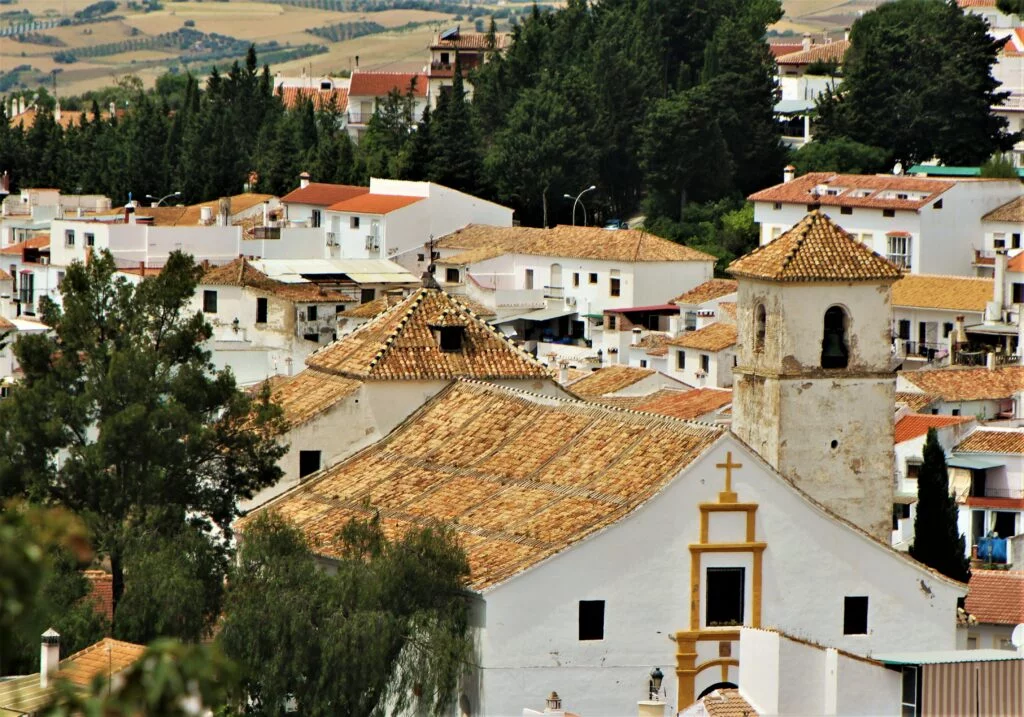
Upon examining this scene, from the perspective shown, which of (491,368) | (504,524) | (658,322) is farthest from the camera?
(658,322)

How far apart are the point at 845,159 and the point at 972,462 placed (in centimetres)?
4537

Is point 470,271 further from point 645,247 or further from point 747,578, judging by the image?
point 747,578

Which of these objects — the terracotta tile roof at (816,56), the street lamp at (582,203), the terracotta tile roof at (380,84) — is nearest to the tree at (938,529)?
the street lamp at (582,203)

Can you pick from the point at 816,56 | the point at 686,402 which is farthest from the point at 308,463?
the point at 816,56

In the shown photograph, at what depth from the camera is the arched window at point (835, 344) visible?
3612 centimetres

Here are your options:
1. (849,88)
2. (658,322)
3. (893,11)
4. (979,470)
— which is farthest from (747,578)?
(893,11)

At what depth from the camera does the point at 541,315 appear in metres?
85.4

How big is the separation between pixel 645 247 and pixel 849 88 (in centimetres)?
1531

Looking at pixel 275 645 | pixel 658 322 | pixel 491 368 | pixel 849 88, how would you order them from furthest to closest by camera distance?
pixel 849 88
pixel 658 322
pixel 491 368
pixel 275 645

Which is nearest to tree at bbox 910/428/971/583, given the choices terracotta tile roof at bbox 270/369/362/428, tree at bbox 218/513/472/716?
terracotta tile roof at bbox 270/369/362/428

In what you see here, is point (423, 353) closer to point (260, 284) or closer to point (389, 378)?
point (389, 378)

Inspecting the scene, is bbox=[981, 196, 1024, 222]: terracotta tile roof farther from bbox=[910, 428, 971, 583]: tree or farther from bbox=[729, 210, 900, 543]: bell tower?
bbox=[729, 210, 900, 543]: bell tower

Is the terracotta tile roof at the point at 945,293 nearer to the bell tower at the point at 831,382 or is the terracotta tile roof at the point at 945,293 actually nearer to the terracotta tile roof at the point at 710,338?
the terracotta tile roof at the point at 710,338

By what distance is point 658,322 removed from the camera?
3233 inches
